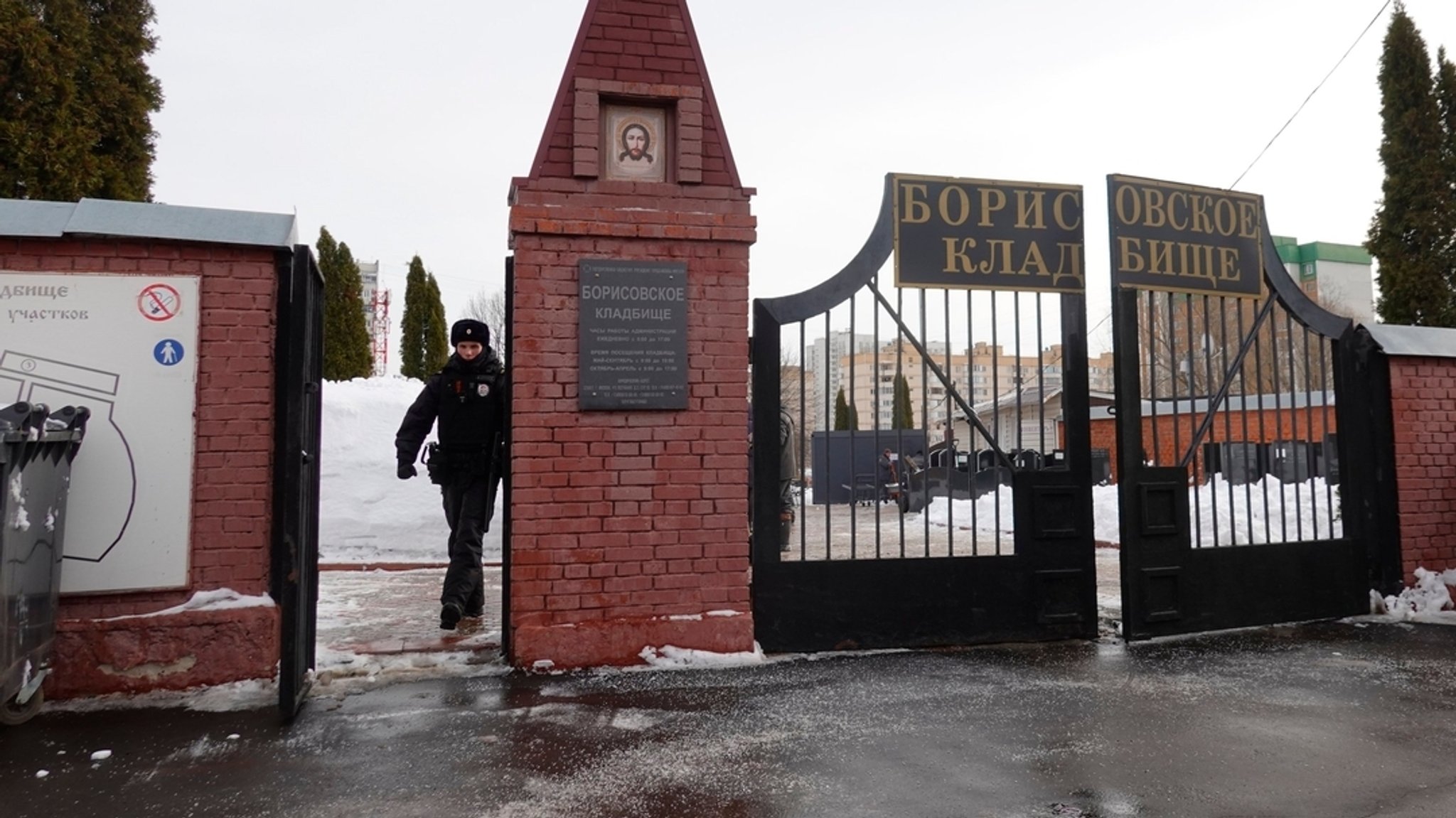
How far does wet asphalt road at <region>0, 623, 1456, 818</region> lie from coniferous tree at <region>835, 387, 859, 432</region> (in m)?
1.27

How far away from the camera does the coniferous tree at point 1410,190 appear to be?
54.5 feet

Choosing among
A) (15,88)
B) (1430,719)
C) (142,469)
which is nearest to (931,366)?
(1430,719)

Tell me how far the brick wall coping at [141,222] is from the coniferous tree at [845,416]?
2877 millimetres

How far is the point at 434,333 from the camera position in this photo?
2794cm

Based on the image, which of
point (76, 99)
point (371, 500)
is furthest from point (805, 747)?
point (76, 99)

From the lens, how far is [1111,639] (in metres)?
5.33

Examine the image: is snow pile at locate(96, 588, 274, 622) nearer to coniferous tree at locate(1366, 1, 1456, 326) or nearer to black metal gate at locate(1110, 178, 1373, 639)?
black metal gate at locate(1110, 178, 1373, 639)

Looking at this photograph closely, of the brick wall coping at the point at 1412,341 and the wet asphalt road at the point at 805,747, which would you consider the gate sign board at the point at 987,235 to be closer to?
the wet asphalt road at the point at 805,747

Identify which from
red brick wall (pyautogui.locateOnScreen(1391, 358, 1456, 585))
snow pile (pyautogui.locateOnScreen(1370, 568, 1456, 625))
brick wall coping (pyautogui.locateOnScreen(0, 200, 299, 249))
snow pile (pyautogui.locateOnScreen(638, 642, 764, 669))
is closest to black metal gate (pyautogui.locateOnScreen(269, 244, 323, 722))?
brick wall coping (pyautogui.locateOnScreen(0, 200, 299, 249))

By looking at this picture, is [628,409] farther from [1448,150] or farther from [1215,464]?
[1448,150]

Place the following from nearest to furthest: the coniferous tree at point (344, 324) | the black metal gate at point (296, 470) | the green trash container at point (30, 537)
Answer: the green trash container at point (30, 537)
the black metal gate at point (296, 470)
the coniferous tree at point (344, 324)

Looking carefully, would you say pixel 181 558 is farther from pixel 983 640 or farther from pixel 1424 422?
pixel 1424 422

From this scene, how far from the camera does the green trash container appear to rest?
10.6 ft

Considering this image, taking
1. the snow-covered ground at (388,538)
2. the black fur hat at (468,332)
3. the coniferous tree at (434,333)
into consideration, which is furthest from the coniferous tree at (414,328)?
the black fur hat at (468,332)
